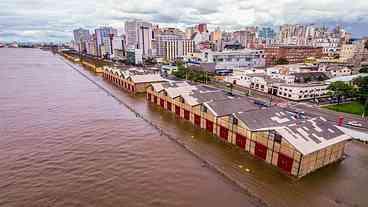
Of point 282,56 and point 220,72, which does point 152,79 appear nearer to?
point 220,72

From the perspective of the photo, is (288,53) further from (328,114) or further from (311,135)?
(311,135)

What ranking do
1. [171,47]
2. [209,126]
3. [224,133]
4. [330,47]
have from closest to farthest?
1. [224,133]
2. [209,126]
3. [171,47]
4. [330,47]

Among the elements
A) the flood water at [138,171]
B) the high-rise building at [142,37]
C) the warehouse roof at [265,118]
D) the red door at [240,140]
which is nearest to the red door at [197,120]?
the flood water at [138,171]

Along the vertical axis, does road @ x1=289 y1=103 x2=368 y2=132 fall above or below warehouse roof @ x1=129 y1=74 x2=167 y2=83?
below

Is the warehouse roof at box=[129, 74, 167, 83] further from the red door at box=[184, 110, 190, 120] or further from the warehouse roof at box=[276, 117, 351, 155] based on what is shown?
the warehouse roof at box=[276, 117, 351, 155]

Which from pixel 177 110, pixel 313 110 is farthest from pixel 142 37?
pixel 313 110

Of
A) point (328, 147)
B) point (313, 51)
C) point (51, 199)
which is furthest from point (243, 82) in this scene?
point (313, 51)

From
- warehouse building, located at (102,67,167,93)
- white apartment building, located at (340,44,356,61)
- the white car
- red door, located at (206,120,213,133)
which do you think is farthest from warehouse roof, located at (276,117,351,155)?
white apartment building, located at (340,44,356,61)
